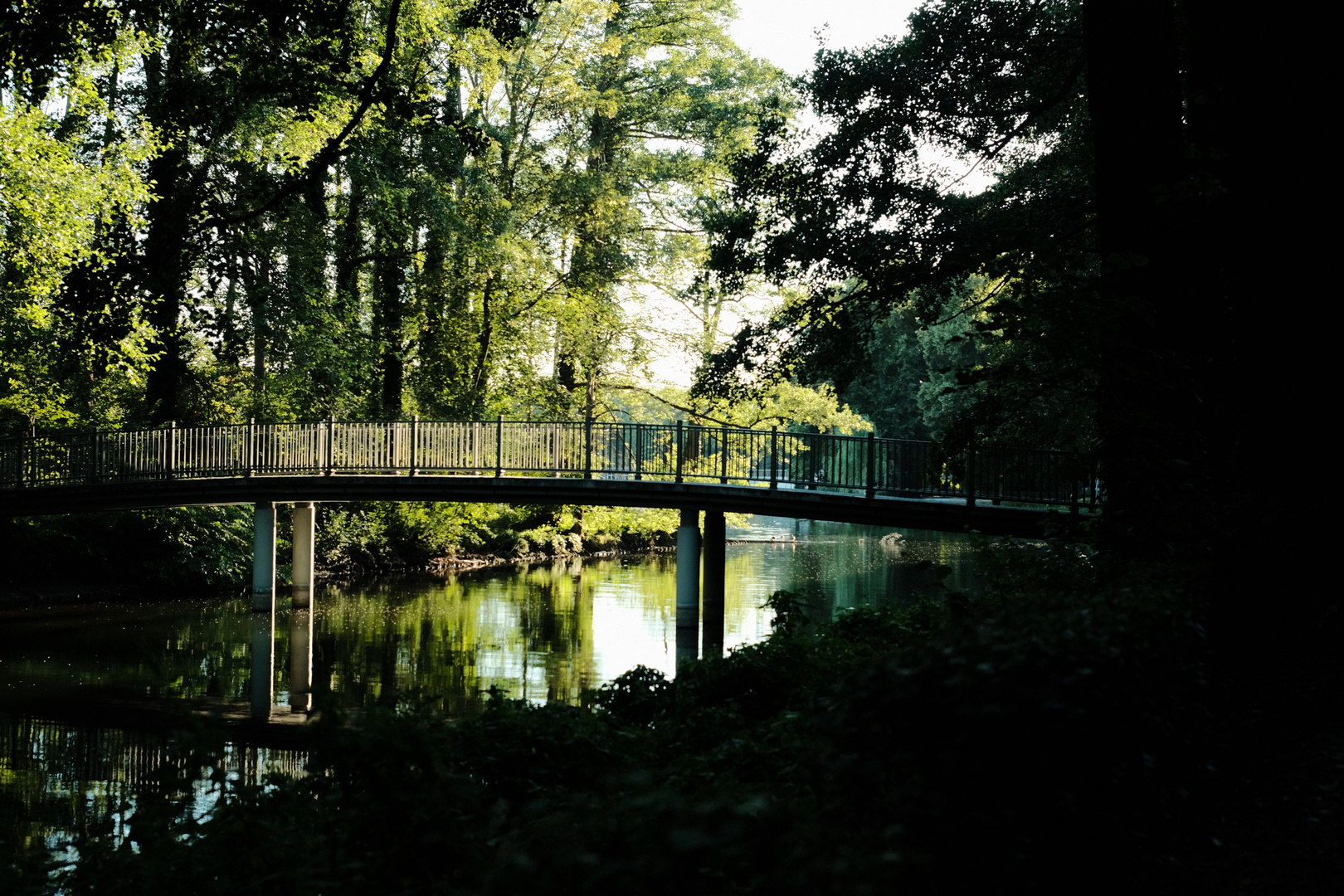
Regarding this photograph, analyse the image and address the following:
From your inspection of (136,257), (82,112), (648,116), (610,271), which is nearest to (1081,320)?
(136,257)

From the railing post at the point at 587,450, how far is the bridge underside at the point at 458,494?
33 cm

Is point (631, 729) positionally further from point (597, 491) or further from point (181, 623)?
point (181, 623)

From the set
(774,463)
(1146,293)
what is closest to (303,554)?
(774,463)

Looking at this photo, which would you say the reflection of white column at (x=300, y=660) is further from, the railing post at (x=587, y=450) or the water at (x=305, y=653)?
the railing post at (x=587, y=450)

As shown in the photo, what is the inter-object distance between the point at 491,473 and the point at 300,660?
637cm

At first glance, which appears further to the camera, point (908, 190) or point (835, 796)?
point (908, 190)

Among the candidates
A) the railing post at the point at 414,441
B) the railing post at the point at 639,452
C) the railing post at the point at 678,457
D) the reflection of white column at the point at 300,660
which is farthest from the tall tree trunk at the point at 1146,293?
the railing post at the point at 414,441

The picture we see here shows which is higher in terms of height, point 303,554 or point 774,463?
point 774,463

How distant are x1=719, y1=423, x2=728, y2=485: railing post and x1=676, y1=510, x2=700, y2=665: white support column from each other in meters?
0.94

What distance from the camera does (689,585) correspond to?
19.9 m

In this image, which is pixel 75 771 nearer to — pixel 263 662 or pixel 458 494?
pixel 263 662

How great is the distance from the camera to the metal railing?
20141 mm

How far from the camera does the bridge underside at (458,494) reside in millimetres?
18266

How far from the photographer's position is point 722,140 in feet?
101
